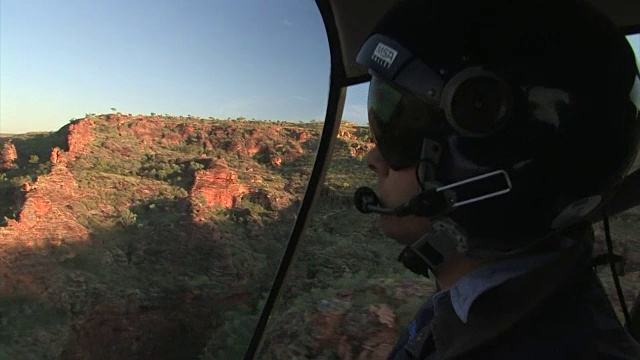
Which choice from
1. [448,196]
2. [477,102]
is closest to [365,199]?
[448,196]

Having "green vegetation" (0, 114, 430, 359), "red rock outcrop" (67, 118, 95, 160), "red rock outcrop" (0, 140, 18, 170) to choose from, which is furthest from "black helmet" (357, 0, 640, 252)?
"red rock outcrop" (0, 140, 18, 170)

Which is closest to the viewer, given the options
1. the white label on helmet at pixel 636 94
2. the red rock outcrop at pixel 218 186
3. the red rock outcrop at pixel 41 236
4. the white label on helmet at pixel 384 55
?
the white label on helmet at pixel 636 94

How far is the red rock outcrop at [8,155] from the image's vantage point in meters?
2.32

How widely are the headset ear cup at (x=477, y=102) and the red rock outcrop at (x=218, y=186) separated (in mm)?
1698

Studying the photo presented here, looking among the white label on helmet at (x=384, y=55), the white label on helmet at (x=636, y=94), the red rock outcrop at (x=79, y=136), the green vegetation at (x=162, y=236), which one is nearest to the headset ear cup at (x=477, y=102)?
the white label on helmet at (x=384, y=55)

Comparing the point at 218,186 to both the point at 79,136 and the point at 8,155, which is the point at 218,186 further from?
the point at 8,155

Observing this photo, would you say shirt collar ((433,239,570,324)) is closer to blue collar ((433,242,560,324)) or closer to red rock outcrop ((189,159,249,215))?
blue collar ((433,242,560,324))

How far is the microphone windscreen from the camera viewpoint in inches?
57.3

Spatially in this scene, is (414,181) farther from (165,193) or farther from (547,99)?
(165,193)

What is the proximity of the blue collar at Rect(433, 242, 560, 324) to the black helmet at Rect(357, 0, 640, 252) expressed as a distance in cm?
4

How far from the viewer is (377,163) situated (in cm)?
146

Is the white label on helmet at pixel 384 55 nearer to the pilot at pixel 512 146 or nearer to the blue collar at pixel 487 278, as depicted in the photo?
the pilot at pixel 512 146

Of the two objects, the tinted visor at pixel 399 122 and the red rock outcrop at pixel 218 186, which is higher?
the tinted visor at pixel 399 122

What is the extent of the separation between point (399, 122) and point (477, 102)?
0.20m
